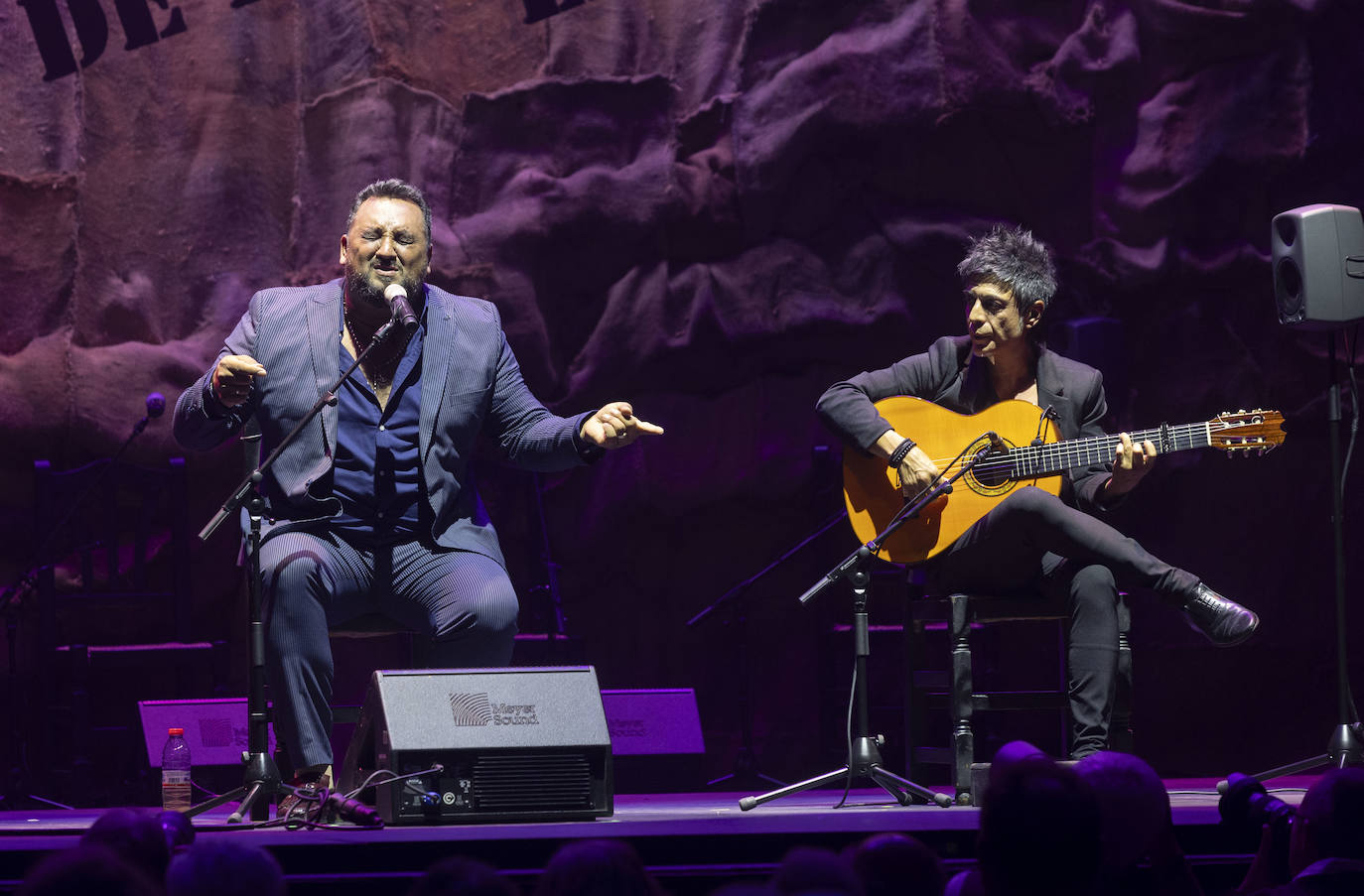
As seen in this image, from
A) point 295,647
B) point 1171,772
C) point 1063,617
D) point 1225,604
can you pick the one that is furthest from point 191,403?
point 1171,772

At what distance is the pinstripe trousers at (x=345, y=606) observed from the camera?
3396mm

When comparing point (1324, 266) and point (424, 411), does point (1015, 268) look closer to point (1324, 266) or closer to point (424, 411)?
point (1324, 266)

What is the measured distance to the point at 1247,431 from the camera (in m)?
4.09

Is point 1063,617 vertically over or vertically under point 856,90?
under

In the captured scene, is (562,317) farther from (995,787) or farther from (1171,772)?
(995,787)

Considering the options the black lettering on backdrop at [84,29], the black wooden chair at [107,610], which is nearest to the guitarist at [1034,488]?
the black wooden chair at [107,610]

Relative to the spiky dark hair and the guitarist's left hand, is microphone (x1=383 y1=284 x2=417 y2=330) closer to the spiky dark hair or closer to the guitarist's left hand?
the spiky dark hair

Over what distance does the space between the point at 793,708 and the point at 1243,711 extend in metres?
1.78

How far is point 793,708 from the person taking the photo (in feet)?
20.1

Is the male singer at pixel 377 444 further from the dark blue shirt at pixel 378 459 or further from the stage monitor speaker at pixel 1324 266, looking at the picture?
the stage monitor speaker at pixel 1324 266

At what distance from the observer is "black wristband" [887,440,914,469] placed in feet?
13.5

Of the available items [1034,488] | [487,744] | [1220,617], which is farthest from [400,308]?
[1220,617]

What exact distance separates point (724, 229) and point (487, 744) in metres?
3.56

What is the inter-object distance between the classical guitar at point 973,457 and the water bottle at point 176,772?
200 centimetres
